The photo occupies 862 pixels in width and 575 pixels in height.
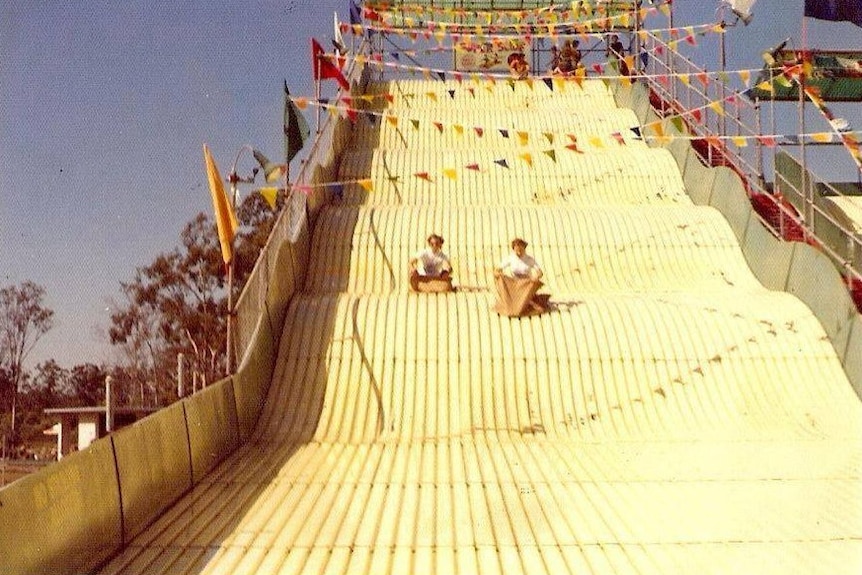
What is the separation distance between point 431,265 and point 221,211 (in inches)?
133

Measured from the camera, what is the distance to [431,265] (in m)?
10.3

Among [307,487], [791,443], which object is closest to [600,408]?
[791,443]

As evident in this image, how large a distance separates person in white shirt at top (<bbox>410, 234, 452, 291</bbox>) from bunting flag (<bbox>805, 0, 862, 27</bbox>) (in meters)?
Result: 5.71

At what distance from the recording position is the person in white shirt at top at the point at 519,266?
9750mm

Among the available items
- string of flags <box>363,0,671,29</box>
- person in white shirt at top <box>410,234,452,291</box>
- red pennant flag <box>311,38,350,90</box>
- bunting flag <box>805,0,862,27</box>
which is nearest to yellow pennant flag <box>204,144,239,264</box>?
person in white shirt at top <box>410,234,452,291</box>

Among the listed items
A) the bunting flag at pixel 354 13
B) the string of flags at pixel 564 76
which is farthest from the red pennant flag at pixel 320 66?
the bunting flag at pixel 354 13

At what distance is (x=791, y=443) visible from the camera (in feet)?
24.4

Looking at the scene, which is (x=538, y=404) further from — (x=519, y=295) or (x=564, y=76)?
(x=564, y=76)

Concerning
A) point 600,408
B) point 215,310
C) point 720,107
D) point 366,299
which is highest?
point 720,107

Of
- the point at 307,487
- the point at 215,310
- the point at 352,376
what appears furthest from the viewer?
the point at 215,310

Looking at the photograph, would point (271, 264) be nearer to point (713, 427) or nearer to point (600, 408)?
point (600, 408)

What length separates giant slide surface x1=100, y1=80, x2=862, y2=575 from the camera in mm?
5281

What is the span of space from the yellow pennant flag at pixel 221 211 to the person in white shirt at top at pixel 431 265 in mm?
3155

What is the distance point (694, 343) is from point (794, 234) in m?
3.52
